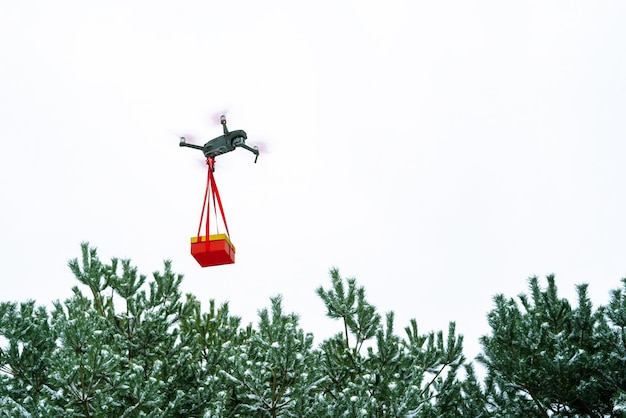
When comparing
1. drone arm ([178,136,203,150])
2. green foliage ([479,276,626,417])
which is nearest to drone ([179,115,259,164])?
drone arm ([178,136,203,150])

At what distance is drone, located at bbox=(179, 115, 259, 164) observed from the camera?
9.27m

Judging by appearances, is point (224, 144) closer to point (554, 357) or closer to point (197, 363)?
point (197, 363)

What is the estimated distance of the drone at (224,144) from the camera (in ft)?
30.4

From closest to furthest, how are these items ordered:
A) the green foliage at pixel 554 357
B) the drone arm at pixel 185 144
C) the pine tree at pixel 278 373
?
1. the pine tree at pixel 278 373
2. the green foliage at pixel 554 357
3. the drone arm at pixel 185 144

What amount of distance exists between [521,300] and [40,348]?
6.37 m

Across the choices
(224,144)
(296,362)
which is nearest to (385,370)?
(296,362)

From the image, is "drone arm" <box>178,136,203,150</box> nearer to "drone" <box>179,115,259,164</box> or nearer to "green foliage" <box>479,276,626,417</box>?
"drone" <box>179,115,259,164</box>

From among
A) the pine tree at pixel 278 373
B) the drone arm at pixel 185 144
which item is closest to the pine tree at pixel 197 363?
the pine tree at pixel 278 373

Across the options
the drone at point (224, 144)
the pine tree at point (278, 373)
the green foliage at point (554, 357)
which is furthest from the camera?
the drone at point (224, 144)

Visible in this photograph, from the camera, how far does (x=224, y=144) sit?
9367mm

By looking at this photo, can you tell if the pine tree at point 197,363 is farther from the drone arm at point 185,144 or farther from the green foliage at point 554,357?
the drone arm at point 185,144

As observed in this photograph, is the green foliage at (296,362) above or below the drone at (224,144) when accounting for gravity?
below

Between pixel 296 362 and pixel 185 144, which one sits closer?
pixel 296 362

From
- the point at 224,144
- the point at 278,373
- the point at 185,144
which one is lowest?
the point at 278,373
